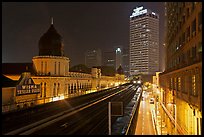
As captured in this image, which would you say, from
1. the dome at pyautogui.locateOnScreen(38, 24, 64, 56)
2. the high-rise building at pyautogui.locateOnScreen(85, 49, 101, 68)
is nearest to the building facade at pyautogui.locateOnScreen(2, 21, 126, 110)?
the dome at pyautogui.locateOnScreen(38, 24, 64, 56)

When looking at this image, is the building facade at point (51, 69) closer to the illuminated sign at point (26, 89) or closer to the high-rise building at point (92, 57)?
the illuminated sign at point (26, 89)

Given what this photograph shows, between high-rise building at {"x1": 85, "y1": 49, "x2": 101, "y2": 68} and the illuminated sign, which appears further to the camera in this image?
high-rise building at {"x1": 85, "y1": 49, "x2": 101, "y2": 68}

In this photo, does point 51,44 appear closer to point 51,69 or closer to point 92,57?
point 51,69

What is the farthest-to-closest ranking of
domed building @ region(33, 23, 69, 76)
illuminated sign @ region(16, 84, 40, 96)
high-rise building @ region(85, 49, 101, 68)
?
high-rise building @ region(85, 49, 101, 68) < domed building @ region(33, 23, 69, 76) < illuminated sign @ region(16, 84, 40, 96)

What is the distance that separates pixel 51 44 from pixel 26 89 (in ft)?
60.9

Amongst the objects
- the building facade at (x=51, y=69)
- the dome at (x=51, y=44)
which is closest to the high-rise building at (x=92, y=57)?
the building facade at (x=51, y=69)

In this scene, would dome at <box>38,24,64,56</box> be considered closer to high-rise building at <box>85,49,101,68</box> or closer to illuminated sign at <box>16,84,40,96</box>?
illuminated sign at <box>16,84,40,96</box>

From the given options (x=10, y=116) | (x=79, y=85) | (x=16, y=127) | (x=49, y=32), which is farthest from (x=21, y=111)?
(x=79, y=85)

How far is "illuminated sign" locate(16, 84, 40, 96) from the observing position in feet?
92.4

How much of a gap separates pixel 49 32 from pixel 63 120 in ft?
87.2

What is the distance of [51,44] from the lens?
4725 centimetres

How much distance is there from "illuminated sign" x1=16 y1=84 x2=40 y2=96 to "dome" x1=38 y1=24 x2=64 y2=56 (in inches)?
592

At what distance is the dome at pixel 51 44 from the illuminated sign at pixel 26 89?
592 inches

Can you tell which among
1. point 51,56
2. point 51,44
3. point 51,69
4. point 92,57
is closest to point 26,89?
point 51,69
